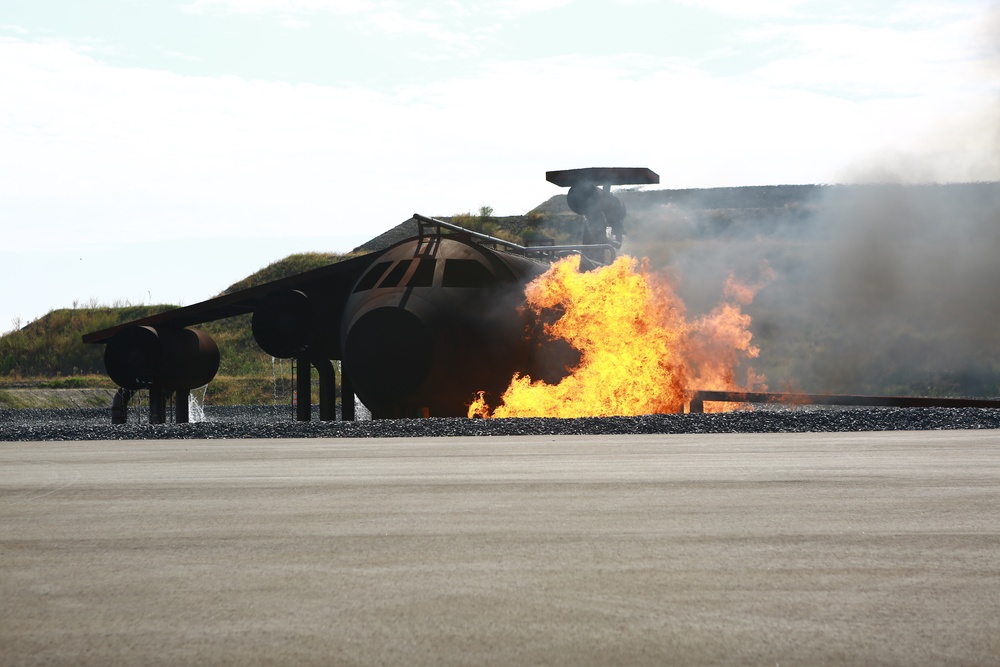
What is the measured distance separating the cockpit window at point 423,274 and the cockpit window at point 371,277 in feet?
3.22

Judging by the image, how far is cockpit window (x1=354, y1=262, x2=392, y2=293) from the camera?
2420cm

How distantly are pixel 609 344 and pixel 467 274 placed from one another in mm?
3866

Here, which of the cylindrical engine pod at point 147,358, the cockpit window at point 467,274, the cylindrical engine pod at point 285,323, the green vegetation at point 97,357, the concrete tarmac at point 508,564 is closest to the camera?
the concrete tarmac at point 508,564

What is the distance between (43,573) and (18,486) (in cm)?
567

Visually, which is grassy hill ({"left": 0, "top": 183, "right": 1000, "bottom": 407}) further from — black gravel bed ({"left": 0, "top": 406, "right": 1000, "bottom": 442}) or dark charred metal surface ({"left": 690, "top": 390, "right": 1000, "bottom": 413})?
black gravel bed ({"left": 0, "top": 406, "right": 1000, "bottom": 442})

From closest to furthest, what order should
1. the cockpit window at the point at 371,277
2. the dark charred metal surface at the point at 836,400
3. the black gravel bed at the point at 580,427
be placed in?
1. the black gravel bed at the point at 580,427
2. the cockpit window at the point at 371,277
3. the dark charred metal surface at the point at 836,400

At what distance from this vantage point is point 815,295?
44.8 metres

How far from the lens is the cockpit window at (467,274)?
23.5 metres

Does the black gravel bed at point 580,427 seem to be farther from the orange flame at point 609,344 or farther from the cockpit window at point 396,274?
the cockpit window at point 396,274

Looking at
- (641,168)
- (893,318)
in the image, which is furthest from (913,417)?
(893,318)

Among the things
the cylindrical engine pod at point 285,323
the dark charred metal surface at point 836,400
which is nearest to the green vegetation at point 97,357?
the cylindrical engine pod at point 285,323

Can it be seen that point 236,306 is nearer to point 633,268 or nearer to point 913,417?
point 633,268

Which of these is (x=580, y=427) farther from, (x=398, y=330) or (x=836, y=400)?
(x=836, y=400)

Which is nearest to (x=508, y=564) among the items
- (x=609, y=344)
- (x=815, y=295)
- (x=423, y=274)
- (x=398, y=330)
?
(x=398, y=330)
